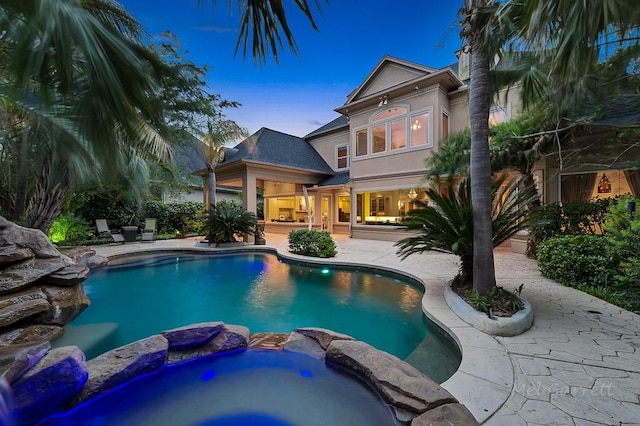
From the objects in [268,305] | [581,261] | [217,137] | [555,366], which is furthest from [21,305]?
[217,137]

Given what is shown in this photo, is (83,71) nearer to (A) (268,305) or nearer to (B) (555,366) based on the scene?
(B) (555,366)

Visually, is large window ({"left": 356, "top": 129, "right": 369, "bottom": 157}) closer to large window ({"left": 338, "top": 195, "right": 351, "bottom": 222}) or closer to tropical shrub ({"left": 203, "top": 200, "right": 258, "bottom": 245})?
large window ({"left": 338, "top": 195, "right": 351, "bottom": 222})

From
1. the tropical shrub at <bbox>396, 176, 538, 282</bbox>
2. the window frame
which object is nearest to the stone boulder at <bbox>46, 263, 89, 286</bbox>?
the tropical shrub at <bbox>396, 176, 538, 282</bbox>

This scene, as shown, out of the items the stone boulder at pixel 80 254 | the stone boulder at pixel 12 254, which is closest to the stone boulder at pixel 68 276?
the stone boulder at pixel 12 254

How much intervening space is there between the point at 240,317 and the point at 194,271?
4669 millimetres

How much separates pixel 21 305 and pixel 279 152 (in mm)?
12866

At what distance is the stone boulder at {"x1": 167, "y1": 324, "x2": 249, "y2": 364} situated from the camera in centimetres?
341

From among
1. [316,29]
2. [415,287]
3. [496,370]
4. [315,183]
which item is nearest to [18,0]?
[316,29]

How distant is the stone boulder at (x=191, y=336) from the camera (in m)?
3.43

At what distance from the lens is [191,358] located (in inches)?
135

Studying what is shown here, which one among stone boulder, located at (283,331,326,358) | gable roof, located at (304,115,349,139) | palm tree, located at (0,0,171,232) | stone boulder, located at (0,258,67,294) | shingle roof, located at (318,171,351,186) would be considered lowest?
stone boulder, located at (283,331,326,358)

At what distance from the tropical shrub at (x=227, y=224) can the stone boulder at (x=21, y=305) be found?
27.5 feet

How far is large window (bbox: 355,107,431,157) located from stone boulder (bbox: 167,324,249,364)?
10.9 meters

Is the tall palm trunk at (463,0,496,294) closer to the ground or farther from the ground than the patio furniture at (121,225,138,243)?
farther from the ground
